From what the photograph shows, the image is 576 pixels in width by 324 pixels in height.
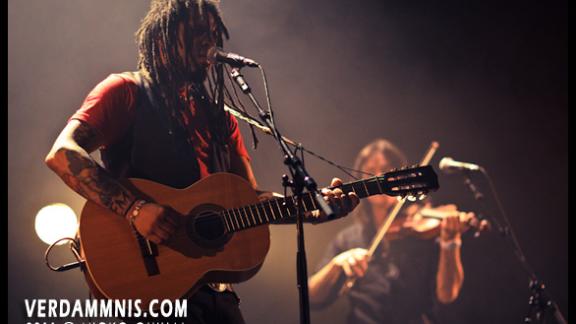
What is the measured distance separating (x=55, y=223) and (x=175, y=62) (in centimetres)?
94

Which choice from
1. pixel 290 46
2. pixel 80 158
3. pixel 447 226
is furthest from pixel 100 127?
pixel 447 226

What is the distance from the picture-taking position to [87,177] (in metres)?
2.39

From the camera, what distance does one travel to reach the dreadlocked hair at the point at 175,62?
2850 mm

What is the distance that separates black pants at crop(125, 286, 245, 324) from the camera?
2.42 m

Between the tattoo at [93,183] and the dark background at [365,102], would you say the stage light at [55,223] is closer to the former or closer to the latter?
the dark background at [365,102]

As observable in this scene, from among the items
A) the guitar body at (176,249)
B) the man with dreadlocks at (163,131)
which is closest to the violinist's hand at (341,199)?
the man with dreadlocks at (163,131)

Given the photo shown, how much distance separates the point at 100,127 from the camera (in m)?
2.53

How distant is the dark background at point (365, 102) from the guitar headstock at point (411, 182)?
0.98m

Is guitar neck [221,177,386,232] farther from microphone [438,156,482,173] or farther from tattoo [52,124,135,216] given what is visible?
microphone [438,156,482,173]

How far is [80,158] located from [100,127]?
190 mm

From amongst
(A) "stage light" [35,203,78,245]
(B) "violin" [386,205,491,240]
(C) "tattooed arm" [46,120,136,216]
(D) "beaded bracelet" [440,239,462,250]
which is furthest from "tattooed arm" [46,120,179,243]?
(D) "beaded bracelet" [440,239,462,250]

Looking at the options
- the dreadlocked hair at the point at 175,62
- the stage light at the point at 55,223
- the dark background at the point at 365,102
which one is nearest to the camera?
the dreadlocked hair at the point at 175,62

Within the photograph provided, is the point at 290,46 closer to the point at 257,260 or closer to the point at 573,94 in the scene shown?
the point at 257,260

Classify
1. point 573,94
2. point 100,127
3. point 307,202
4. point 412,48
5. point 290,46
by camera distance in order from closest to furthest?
point 307,202
point 100,127
point 290,46
point 412,48
point 573,94
